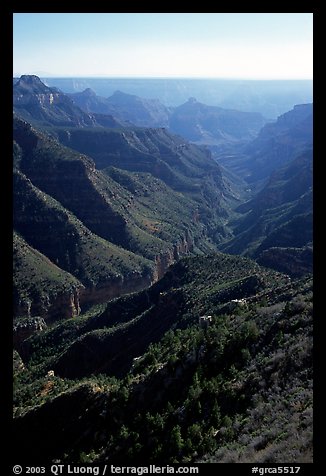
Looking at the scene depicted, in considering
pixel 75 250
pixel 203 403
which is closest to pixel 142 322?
pixel 203 403

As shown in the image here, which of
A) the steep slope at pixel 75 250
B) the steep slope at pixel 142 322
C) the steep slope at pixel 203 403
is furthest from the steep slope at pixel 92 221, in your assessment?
the steep slope at pixel 203 403

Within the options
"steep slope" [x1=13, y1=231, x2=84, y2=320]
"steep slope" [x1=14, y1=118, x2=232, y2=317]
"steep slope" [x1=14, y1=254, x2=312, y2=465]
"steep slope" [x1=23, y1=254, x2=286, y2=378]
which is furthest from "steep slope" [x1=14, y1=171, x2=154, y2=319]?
"steep slope" [x1=14, y1=254, x2=312, y2=465]

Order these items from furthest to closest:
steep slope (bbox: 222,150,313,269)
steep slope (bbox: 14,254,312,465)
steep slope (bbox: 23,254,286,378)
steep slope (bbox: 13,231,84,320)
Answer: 1. steep slope (bbox: 222,150,313,269)
2. steep slope (bbox: 13,231,84,320)
3. steep slope (bbox: 23,254,286,378)
4. steep slope (bbox: 14,254,312,465)

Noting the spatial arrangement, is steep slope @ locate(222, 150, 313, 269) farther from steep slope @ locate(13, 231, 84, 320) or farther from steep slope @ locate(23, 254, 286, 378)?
steep slope @ locate(13, 231, 84, 320)

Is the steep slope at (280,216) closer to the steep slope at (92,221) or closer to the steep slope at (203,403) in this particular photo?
the steep slope at (92,221)

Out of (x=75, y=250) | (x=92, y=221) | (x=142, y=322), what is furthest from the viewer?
(x=92, y=221)

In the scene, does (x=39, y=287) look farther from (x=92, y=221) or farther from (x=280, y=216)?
(x=280, y=216)

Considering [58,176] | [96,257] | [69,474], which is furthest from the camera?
[58,176]
